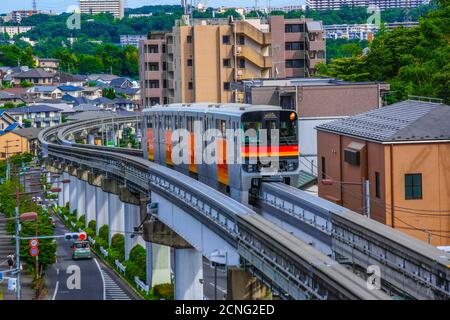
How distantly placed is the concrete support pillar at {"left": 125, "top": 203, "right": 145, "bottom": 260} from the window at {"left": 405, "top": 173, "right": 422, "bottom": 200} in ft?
53.9

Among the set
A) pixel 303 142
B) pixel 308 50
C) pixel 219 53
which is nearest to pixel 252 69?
pixel 219 53

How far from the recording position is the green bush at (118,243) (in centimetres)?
4101

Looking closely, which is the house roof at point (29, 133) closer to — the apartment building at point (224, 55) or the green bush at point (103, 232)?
the apartment building at point (224, 55)

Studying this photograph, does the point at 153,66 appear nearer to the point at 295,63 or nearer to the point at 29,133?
the point at 295,63

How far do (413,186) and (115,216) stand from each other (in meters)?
21.9

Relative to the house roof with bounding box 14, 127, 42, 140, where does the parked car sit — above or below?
below

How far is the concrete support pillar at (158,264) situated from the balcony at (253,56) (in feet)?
102

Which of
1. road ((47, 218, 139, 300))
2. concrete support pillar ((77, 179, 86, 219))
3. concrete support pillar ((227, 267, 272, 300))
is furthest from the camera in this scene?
concrete support pillar ((77, 179, 86, 219))

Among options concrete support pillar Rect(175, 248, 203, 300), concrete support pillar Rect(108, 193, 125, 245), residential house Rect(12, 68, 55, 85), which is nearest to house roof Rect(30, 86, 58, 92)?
residential house Rect(12, 68, 55, 85)

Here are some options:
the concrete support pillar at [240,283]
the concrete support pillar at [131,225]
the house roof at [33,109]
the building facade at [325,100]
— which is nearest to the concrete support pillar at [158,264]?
the concrete support pillar at [131,225]

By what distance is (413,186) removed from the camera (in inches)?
915

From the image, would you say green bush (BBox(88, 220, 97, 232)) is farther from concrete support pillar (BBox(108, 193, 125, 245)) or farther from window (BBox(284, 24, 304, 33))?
window (BBox(284, 24, 304, 33))

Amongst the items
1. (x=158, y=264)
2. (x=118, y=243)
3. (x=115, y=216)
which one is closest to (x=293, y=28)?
(x=115, y=216)

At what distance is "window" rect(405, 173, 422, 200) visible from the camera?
23.2m
